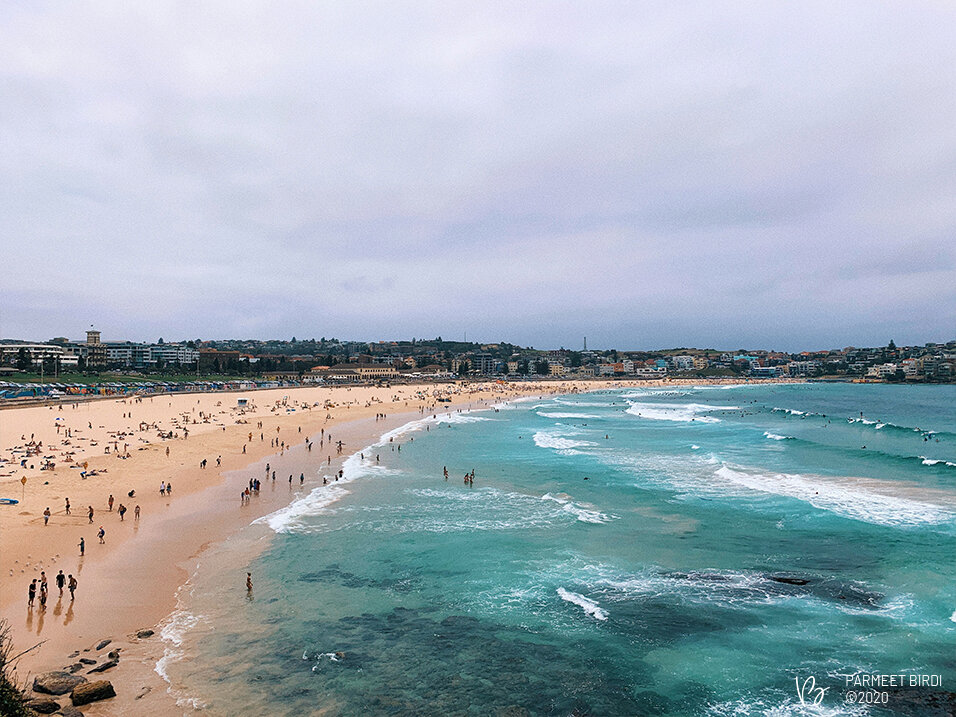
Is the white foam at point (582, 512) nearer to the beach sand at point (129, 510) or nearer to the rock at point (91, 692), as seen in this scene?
the beach sand at point (129, 510)

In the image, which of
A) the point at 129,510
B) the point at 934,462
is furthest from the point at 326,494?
the point at 934,462

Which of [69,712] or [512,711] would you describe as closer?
[69,712]

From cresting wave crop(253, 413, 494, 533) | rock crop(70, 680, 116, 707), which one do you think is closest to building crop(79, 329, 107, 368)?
cresting wave crop(253, 413, 494, 533)

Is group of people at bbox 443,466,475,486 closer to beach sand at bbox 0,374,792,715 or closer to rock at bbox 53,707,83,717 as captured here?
beach sand at bbox 0,374,792,715

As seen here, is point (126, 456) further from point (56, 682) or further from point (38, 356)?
point (38, 356)

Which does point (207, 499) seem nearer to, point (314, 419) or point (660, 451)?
point (660, 451)

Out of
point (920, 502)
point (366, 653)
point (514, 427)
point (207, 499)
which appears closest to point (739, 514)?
point (920, 502)
